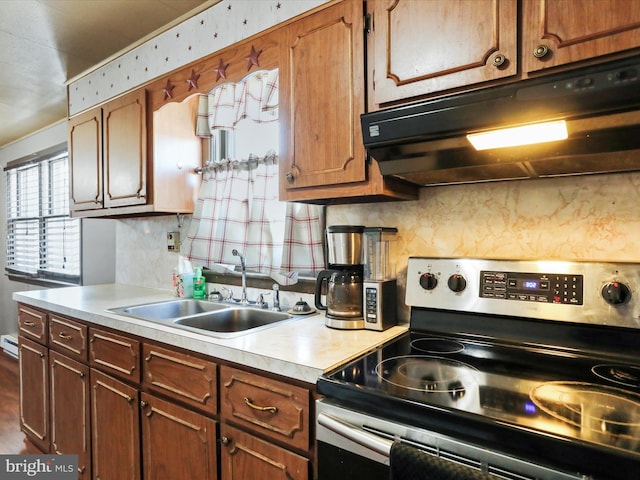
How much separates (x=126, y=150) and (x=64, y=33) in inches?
28.0

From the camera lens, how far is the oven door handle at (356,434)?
2.90 feet

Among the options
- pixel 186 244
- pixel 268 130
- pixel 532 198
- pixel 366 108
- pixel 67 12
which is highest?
pixel 67 12

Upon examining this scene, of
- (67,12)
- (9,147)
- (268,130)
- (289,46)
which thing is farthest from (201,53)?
(9,147)

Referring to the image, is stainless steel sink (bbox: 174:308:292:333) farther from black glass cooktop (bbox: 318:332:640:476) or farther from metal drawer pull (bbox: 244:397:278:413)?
black glass cooktop (bbox: 318:332:640:476)

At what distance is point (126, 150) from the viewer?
7.72ft

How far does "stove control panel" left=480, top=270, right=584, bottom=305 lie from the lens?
1.19m

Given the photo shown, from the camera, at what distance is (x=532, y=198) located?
135 centimetres

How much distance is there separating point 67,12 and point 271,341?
200 centimetres

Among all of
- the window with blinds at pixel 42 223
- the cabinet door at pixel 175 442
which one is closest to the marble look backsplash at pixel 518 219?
the cabinet door at pixel 175 442

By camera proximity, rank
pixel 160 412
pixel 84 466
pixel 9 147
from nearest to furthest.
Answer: pixel 160 412 < pixel 84 466 < pixel 9 147

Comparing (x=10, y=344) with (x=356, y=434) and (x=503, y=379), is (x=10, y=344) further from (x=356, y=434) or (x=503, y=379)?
(x=503, y=379)

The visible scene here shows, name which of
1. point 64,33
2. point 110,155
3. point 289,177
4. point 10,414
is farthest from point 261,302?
point 10,414

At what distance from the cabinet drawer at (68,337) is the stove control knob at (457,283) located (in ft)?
5.55

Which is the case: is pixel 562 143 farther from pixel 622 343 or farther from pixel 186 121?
pixel 186 121
